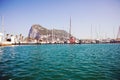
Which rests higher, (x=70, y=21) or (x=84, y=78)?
(x=70, y=21)

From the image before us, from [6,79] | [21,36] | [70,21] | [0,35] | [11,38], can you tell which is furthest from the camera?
[21,36]

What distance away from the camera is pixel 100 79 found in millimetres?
11867

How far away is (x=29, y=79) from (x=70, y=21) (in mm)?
Result: 129976

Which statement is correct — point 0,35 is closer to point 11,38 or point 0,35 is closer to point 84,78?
point 11,38

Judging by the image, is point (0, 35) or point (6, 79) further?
point (0, 35)

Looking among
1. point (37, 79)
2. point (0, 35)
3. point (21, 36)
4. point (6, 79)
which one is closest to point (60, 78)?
point (37, 79)

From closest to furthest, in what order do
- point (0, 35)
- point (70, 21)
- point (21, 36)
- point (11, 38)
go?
1. point (0, 35)
2. point (11, 38)
3. point (70, 21)
4. point (21, 36)

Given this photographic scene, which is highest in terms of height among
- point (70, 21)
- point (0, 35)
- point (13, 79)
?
point (70, 21)

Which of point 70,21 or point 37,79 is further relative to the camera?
point 70,21

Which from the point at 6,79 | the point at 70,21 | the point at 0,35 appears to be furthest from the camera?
the point at 70,21

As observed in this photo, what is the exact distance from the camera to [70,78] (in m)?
12.2

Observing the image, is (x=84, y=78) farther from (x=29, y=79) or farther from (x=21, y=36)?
(x=21, y=36)

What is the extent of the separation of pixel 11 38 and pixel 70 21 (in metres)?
62.0

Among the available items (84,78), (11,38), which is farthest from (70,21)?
(84,78)
